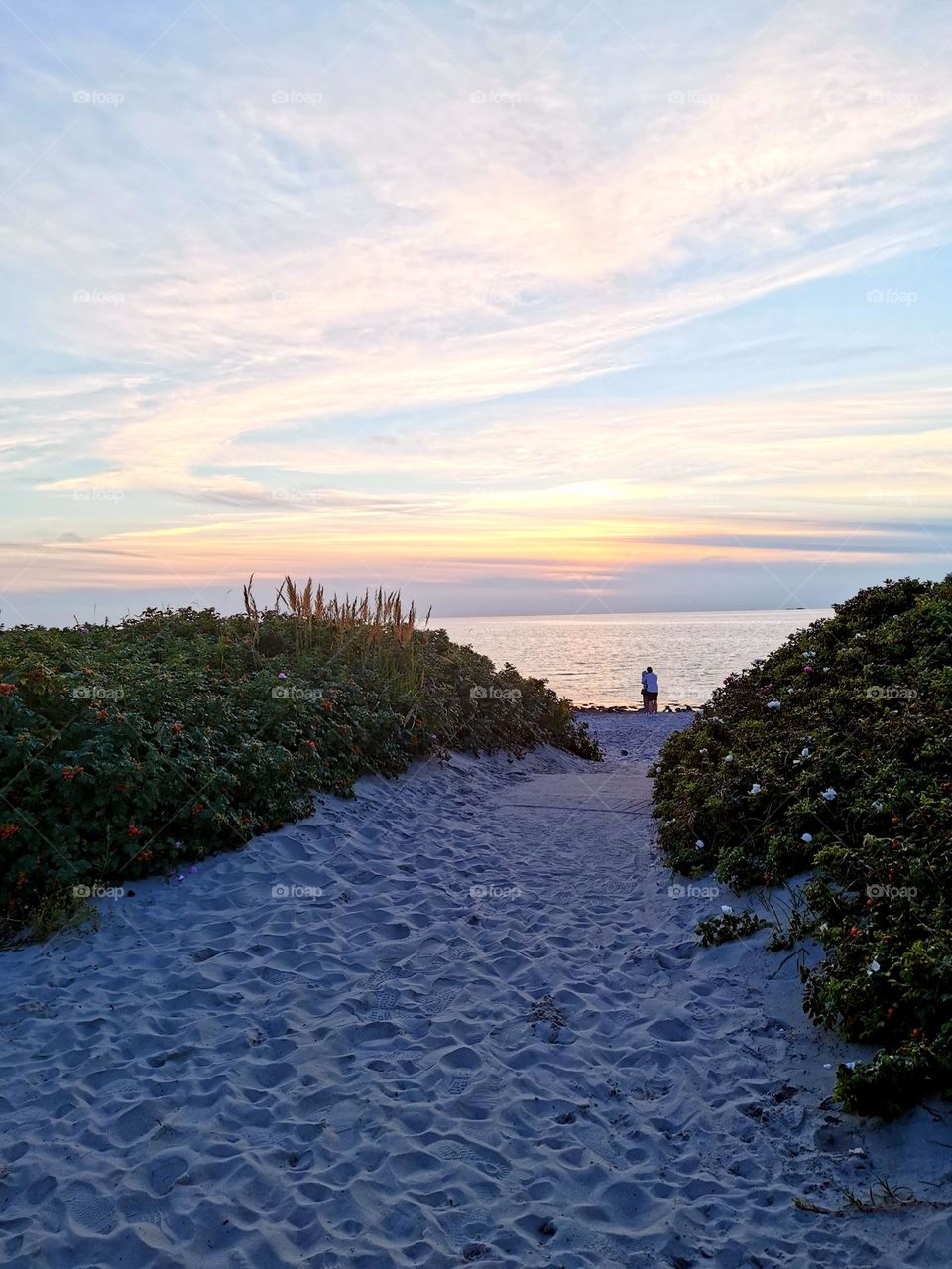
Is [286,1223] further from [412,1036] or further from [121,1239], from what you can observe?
[412,1036]

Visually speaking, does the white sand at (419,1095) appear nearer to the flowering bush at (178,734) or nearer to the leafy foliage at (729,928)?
the leafy foliage at (729,928)

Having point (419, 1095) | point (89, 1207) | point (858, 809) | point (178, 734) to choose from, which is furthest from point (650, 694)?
point (89, 1207)

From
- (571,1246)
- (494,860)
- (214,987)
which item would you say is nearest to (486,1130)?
(571,1246)

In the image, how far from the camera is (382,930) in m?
6.83

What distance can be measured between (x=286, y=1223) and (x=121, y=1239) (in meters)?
0.64

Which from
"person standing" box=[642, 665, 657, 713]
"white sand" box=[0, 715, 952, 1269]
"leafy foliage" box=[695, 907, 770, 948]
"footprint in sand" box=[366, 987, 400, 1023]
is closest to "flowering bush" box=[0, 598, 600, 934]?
"white sand" box=[0, 715, 952, 1269]

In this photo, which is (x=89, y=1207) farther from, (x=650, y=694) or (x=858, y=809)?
(x=650, y=694)

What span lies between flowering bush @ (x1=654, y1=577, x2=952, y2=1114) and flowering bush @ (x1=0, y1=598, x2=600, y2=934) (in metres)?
3.84

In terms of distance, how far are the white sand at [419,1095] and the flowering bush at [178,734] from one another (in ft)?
1.76

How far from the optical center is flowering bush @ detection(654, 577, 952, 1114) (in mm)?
4410

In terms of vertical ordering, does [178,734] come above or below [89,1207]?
above

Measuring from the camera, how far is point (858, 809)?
20.9ft

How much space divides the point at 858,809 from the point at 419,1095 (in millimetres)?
3738

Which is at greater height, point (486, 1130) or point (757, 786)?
point (757, 786)
